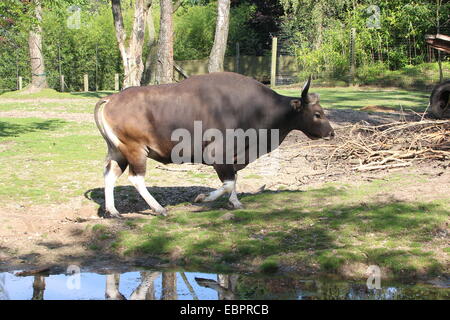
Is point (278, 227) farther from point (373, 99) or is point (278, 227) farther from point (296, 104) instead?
point (373, 99)

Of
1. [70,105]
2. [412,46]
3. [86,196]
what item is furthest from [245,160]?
[412,46]

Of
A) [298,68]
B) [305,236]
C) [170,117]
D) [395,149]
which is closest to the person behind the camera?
[305,236]

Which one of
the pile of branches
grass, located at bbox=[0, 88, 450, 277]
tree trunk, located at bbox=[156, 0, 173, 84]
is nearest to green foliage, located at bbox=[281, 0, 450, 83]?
tree trunk, located at bbox=[156, 0, 173, 84]

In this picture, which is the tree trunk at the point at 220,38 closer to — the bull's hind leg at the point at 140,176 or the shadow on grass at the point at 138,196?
the shadow on grass at the point at 138,196

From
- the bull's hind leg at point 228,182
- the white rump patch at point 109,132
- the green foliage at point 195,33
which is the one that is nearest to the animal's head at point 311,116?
the bull's hind leg at point 228,182

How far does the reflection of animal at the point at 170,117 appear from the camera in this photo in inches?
332

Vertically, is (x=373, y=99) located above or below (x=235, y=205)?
above

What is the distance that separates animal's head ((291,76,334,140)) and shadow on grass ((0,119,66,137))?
8.67m

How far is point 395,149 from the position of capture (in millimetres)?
11477

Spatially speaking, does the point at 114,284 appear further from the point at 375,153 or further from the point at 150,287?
the point at 375,153

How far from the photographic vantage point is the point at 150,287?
19.2ft

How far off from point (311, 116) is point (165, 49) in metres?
11.1

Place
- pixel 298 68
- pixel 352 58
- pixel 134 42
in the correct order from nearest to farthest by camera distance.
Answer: pixel 134 42 < pixel 352 58 < pixel 298 68

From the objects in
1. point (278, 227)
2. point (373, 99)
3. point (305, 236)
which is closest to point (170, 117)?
point (278, 227)
